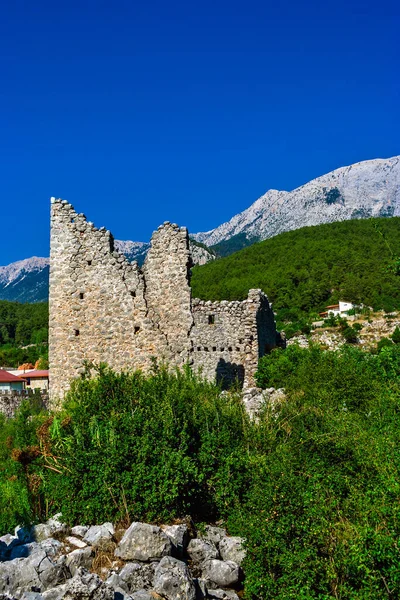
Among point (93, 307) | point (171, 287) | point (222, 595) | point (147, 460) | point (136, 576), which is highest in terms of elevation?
point (171, 287)

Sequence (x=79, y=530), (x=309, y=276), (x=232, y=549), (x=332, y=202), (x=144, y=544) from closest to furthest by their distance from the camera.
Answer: (x=144, y=544) < (x=232, y=549) < (x=79, y=530) < (x=309, y=276) < (x=332, y=202)

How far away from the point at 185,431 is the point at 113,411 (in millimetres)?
1208

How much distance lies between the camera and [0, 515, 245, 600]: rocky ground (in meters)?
5.72

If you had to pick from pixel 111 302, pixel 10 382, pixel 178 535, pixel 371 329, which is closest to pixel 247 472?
pixel 178 535

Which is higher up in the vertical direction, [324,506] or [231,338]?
[231,338]

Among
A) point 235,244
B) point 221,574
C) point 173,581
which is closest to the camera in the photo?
point 173,581

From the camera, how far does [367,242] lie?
259 ft

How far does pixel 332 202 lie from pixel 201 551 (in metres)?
160

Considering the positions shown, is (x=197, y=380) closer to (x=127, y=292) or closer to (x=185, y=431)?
(x=127, y=292)

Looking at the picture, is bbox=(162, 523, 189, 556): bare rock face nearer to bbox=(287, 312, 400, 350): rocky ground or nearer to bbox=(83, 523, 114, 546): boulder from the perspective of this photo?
bbox=(83, 523, 114, 546): boulder

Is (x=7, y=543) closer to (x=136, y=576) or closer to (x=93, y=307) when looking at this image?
(x=136, y=576)

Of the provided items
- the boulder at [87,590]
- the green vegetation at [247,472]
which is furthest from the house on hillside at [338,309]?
the boulder at [87,590]

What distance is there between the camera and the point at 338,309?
2608 inches

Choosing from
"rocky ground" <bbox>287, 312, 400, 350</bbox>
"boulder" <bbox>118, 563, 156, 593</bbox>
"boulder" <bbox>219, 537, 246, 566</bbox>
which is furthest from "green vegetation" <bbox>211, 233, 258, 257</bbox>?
"boulder" <bbox>118, 563, 156, 593</bbox>
